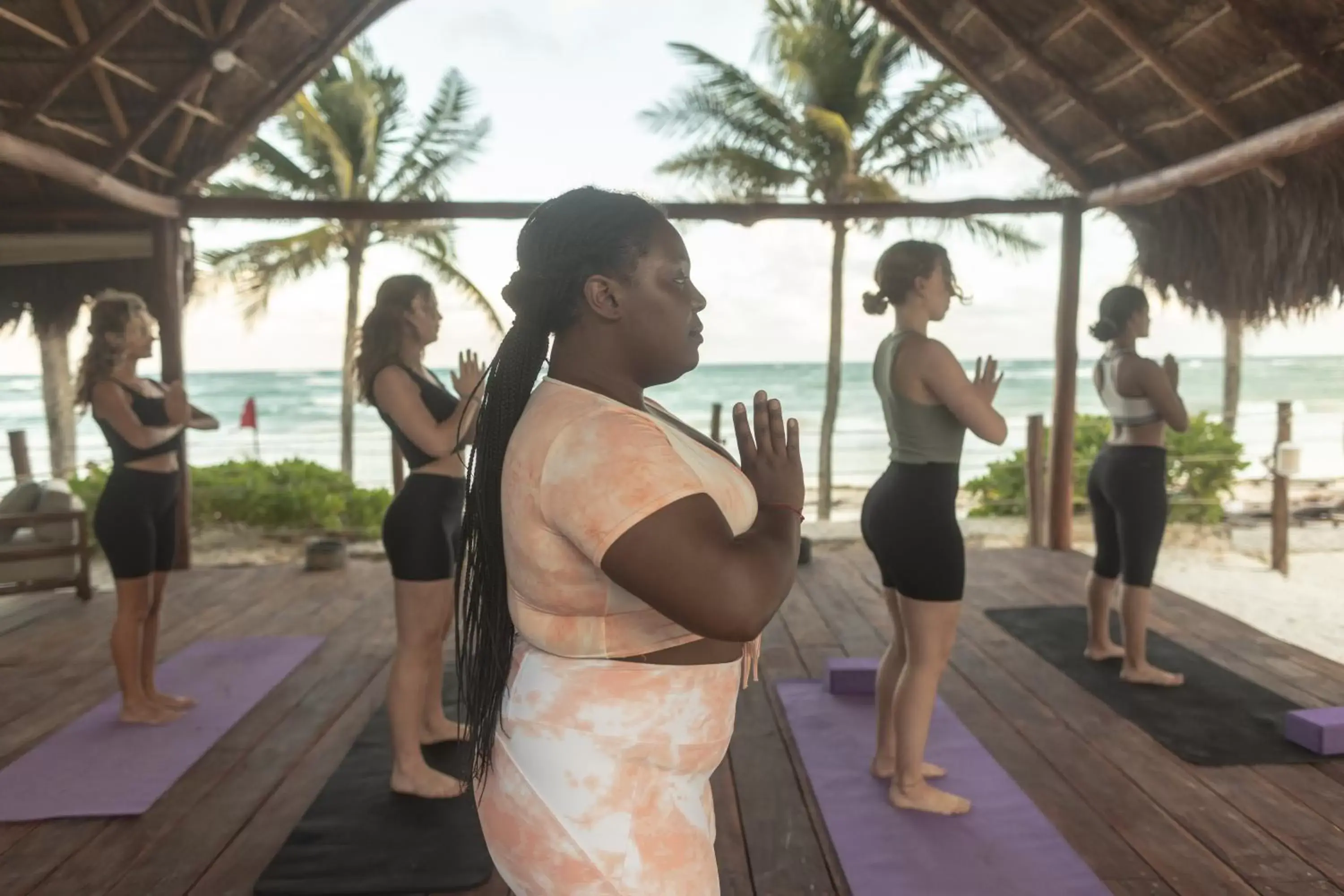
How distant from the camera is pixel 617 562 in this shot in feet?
2.49

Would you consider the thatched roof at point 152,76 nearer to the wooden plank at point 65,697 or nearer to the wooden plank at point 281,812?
the wooden plank at point 65,697

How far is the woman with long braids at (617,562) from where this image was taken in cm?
76

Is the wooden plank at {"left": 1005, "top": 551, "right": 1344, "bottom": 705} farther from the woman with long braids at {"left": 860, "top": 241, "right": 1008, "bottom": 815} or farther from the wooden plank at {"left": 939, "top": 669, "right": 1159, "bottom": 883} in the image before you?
Answer: the woman with long braids at {"left": 860, "top": 241, "right": 1008, "bottom": 815}

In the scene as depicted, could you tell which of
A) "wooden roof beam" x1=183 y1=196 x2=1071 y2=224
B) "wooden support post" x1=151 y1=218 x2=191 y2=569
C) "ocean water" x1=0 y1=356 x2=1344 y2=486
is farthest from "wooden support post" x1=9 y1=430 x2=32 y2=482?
"ocean water" x1=0 y1=356 x2=1344 y2=486

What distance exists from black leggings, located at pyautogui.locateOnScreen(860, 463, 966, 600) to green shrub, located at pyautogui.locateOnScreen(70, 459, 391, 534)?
23.4 ft

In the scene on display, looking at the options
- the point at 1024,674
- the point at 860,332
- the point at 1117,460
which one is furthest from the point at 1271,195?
the point at 860,332

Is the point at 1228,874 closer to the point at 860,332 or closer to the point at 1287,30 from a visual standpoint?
the point at 1287,30

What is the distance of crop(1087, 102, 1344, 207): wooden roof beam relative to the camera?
3.56 metres

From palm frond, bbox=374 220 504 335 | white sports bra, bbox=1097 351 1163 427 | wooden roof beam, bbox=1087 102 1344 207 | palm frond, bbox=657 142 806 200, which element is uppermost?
palm frond, bbox=657 142 806 200

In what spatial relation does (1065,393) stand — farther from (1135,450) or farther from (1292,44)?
(1135,450)

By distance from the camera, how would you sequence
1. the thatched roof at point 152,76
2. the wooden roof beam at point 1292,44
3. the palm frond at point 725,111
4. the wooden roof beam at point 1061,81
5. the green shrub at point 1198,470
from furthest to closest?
the palm frond at point 725,111 → the green shrub at point 1198,470 → the wooden roof beam at point 1061,81 → the thatched roof at point 152,76 → the wooden roof beam at point 1292,44

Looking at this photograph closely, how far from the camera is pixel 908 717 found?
2.37m

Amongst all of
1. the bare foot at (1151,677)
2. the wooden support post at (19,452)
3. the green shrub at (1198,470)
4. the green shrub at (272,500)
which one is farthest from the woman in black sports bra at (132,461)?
the green shrub at (1198,470)

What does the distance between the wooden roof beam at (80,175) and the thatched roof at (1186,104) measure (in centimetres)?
386
